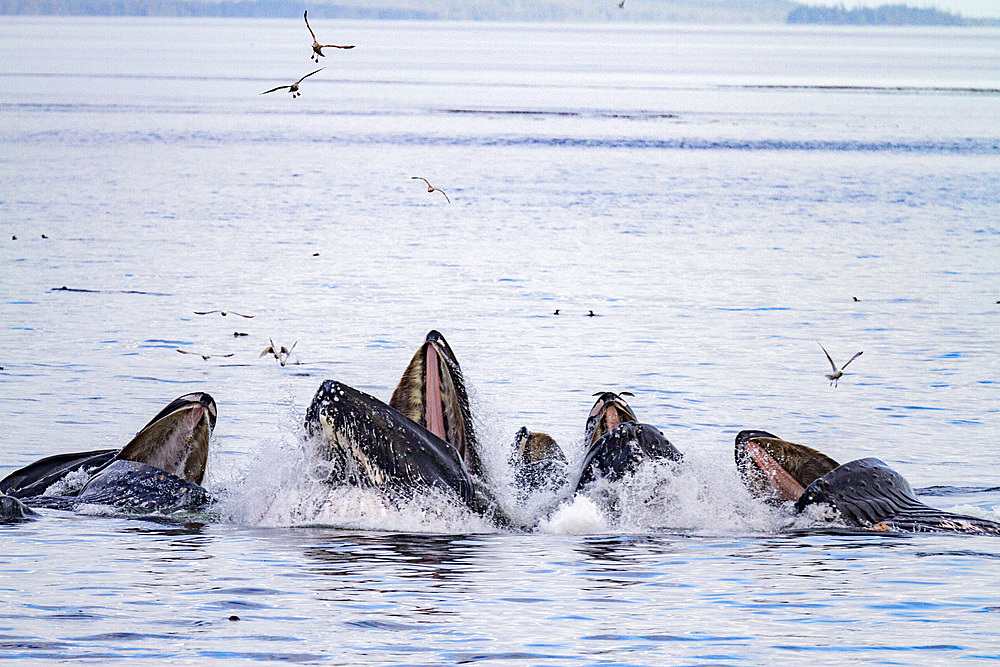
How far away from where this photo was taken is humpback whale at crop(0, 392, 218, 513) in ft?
36.0

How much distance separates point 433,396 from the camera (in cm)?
1087

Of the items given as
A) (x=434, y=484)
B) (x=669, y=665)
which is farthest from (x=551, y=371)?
(x=669, y=665)

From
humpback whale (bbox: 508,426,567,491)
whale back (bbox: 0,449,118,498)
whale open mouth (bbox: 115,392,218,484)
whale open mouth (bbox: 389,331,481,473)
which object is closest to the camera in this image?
whale open mouth (bbox: 389,331,481,473)

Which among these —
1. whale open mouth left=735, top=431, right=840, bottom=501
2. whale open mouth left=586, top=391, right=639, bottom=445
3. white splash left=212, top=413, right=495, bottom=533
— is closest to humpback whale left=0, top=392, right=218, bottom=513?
white splash left=212, top=413, right=495, bottom=533

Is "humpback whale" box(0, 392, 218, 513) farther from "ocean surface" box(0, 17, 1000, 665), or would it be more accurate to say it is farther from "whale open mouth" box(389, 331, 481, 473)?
"whale open mouth" box(389, 331, 481, 473)

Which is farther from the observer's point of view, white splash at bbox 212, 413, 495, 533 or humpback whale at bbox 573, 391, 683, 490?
humpback whale at bbox 573, 391, 683, 490

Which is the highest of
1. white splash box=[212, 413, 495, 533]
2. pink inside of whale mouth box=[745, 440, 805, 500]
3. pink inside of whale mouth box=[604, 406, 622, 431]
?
pink inside of whale mouth box=[604, 406, 622, 431]

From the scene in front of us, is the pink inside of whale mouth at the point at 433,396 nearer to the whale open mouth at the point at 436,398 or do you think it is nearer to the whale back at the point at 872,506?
the whale open mouth at the point at 436,398

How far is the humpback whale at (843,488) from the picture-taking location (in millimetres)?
10969

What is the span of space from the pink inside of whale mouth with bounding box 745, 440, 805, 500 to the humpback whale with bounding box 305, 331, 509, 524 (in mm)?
2056

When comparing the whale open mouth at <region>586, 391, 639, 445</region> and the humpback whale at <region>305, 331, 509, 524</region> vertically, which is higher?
the whale open mouth at <region>586, 391, 639, 445</region>

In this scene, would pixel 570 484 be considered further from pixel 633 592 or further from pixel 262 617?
pixel 262 617

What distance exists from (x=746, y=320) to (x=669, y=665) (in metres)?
16.9

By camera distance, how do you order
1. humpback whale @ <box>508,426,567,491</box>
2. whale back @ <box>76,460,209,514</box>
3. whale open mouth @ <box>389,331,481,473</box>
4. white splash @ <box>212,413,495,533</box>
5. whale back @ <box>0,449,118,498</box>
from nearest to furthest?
1. white splash @ <box>212,413,495,533</box>
2. whale open mouth @ <box>389,331,481,473</box>
3. whale back @ <box>76,460,209,514</box>
4. whale back @ <box>0,449,118,498</box>
5. humpback whale @ <box>508,426,567,491</box>
